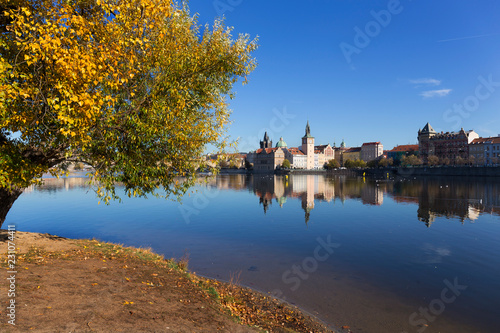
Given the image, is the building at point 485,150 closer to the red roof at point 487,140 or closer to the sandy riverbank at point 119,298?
the red roof at point 487,140

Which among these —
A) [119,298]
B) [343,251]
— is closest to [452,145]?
[343,251]

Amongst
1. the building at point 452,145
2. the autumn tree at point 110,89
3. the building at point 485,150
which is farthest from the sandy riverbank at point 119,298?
the building at point 452,145

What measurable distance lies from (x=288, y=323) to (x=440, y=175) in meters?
144

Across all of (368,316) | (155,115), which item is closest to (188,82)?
(155,115)

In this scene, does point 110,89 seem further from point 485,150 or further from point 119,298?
point 485,150

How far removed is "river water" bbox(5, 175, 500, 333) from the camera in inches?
509

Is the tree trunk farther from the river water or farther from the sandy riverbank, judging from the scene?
the river water

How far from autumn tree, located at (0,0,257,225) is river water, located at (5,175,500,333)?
7701mm

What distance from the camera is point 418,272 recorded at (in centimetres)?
1723

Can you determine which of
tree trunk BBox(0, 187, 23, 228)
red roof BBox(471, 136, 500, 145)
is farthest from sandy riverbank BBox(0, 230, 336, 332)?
red roof BBox(471, 136, 500, 145)

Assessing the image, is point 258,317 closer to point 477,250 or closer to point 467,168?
point 477,250

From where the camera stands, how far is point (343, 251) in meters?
21.3

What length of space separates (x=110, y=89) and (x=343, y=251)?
56.9 feet

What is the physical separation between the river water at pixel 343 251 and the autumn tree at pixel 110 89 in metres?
7.70
